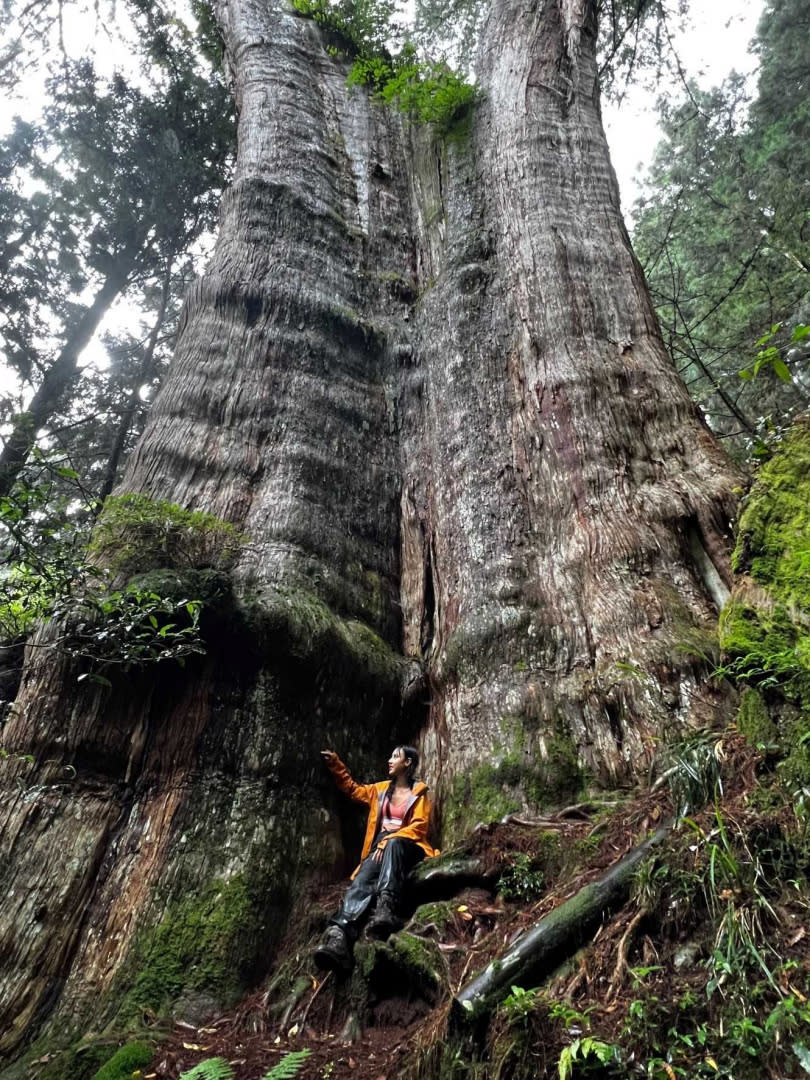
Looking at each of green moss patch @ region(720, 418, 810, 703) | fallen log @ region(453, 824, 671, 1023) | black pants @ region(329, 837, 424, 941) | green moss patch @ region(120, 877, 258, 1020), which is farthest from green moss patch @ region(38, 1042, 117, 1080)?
green moss patch @ region(720, 418, 810, 703)

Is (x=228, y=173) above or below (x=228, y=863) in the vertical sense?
above

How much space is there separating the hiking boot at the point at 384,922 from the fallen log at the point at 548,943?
712 millimetres

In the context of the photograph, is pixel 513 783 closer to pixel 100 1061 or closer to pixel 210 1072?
pixel 210 1072

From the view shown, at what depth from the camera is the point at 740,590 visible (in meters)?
3.00

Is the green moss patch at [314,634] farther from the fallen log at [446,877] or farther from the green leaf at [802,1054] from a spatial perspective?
the green leaf at [802,1054]

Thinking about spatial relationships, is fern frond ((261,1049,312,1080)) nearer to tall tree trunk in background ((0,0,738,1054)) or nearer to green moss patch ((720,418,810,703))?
tall tree trunk in background ((0,0,738,1054))

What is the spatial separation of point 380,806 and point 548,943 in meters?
1.64

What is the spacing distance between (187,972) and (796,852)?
2362 mm

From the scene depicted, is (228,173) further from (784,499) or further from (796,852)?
(796,852)

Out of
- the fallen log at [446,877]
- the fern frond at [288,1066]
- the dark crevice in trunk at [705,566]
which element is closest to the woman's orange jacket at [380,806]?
the fallen log at [446,877]

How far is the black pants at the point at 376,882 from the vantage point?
121 inches

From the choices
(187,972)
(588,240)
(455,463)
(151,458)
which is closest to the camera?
(187,972)

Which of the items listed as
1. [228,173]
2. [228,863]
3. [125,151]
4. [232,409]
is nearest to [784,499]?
[228,863]

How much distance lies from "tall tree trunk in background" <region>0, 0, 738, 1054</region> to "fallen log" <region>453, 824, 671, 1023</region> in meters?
0.95
